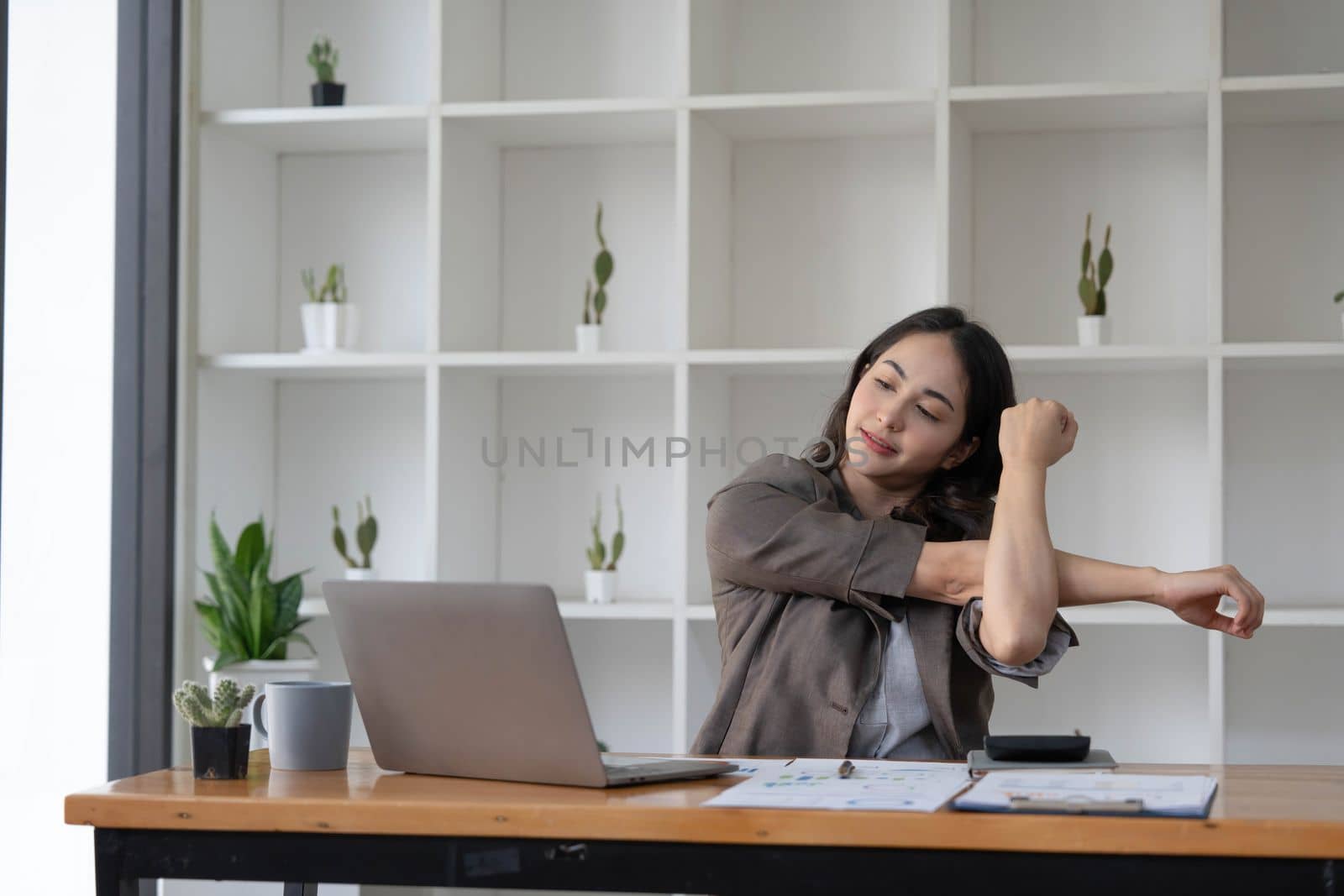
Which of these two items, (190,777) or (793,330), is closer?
(190,777)

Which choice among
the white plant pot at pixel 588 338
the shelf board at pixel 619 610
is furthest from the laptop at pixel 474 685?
the white plant pot at pixel 588 338

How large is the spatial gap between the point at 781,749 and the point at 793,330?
5.30ft

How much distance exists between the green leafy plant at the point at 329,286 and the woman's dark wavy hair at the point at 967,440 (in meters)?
1.53

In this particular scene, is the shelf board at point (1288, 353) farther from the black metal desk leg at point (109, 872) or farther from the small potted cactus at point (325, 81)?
the black metal desk leg at point (109, 872)

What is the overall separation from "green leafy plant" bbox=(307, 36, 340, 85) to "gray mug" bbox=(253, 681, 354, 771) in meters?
2.05

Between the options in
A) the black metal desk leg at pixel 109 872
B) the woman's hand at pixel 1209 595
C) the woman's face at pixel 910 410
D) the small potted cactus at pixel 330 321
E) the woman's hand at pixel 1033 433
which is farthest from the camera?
the small potted cactus at pixel 330 321

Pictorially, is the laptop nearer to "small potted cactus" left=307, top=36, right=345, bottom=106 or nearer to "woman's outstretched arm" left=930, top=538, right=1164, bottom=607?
"woman's outstretched arm" left=930, top=538, right=1164, bottom=607

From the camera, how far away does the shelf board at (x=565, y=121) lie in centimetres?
296

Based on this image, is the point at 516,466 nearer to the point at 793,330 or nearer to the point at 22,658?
the point at 793,330

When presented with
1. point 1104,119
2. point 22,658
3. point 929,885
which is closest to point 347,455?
point 22,658

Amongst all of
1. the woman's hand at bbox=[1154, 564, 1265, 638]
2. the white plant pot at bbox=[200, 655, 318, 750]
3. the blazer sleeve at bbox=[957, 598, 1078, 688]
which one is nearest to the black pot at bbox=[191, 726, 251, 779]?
the blazer sleeve at bbox=[957, 598, 1078, 688]

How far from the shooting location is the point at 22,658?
2754mm

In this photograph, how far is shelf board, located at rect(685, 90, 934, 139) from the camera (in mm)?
2877

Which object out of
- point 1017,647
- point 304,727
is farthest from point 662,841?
point 1017,647
